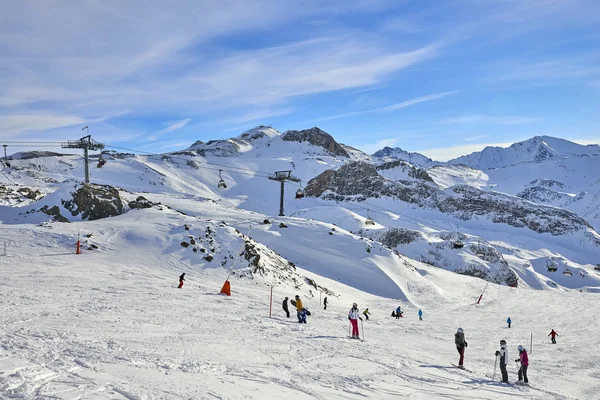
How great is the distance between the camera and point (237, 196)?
104 metres

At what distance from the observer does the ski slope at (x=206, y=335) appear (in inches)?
388

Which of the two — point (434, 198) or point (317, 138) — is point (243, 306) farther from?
point (317, 138)

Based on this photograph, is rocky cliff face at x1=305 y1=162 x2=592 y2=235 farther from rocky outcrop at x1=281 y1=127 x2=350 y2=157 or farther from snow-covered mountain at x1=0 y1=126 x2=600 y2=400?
rocky outcrop at x1=281 y1=127 x2=350 y2=157

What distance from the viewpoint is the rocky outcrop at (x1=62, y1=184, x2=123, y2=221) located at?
40.0 metres

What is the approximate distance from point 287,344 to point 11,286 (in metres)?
13.7

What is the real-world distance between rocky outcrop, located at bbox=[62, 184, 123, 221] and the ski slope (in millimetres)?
2862

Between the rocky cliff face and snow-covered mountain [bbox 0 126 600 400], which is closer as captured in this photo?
snow-covered mountain [bbox 0 126 600 400]

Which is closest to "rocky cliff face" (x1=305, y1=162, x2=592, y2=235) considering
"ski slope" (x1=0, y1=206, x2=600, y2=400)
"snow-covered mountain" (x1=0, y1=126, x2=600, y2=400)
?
"snow-covered mountain" (x1=0, y1=126, x2=600, y2=400)

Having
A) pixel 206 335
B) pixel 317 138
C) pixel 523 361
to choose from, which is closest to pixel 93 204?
pixel 206 335

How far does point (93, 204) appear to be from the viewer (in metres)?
40.5

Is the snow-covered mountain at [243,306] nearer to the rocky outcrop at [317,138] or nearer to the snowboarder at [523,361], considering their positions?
the snowboarder at [523,361]

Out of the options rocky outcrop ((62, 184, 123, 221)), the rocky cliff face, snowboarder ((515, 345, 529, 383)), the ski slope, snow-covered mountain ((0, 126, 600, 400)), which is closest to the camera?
the ski slope

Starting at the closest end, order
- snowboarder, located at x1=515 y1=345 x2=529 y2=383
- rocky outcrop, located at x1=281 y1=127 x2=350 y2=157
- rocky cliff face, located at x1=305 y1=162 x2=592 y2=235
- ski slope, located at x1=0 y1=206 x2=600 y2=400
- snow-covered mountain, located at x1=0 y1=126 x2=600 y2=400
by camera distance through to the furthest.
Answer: ski slope, located at x1=0 y1=206 x2=600 y2=400 < snow-covered mountain, located at x1=0 y1=126 x2=600 y2=400 < snowboarder, located at x1=515 y1=345 x2=529 y2=383 < rocky cliff face, located at x1=305 y1=162 x2=592 y2=235 < rocky outcrop, located at x1=281 y1=127 x2=350 y2=157

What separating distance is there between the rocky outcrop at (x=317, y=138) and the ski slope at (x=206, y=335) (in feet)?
416
